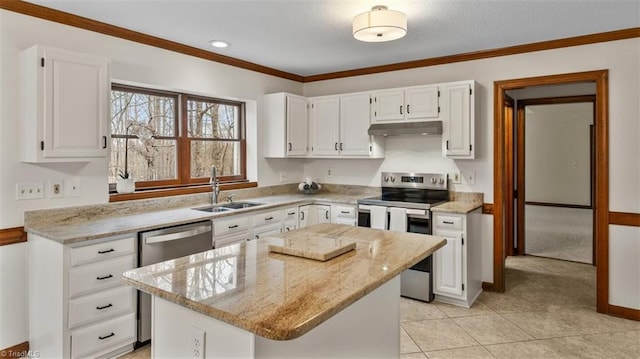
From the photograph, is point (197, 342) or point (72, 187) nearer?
point (197, 342)

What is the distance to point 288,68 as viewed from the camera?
468 cm

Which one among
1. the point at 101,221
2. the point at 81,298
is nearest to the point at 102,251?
the point at 81,298

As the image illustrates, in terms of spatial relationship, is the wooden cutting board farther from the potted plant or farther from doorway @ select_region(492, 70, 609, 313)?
doorway @ select_region(492, 70, 609, 313)

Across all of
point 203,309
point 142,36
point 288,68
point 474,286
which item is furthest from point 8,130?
point 474,286

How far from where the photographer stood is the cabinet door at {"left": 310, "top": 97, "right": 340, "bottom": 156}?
4668mm

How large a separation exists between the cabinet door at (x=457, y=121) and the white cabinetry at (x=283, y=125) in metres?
1.69

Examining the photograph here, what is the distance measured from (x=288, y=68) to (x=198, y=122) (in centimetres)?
127

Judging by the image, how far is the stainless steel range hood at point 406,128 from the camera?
3.91 m

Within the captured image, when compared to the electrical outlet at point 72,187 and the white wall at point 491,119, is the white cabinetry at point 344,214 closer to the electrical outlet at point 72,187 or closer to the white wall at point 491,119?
the white wall at point 491,119

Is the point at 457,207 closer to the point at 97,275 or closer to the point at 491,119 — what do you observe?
the point at 491,119

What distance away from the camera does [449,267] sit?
144 inches

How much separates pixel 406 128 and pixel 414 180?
25.3 inches

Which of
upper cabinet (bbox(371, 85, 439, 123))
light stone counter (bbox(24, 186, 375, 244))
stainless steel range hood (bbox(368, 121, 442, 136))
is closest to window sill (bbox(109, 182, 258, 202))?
light stone counter (bbox(24, 186, 375, 244))

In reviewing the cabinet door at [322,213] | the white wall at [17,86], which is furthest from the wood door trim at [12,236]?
the cabinet door at [322,213]
